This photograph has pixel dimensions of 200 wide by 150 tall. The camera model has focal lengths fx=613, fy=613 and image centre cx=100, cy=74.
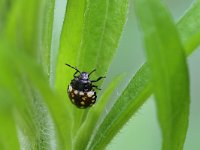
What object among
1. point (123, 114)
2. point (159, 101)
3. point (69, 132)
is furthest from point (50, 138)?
point (159, 101)

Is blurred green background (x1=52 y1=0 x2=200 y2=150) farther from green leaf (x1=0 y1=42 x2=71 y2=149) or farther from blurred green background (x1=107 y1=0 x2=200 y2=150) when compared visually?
green leaf (x1=0 y1=42 x2=71 y2=149)

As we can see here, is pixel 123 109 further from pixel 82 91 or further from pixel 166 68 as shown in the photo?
pixel 82 91

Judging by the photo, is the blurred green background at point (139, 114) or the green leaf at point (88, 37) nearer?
the green leaf at point (88, 37)

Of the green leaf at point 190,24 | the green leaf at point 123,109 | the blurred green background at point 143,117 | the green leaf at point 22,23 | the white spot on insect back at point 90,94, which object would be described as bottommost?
the blurred green background at point 143,117

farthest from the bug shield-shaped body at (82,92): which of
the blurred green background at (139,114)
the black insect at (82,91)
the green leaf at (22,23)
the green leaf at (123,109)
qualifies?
the green leaf at (22,23)

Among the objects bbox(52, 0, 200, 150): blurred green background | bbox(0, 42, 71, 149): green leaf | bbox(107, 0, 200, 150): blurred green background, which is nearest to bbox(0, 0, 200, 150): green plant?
bbox(0, 42, 71, 149): green leaf

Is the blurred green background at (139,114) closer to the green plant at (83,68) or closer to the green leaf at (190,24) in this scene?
the green plant at (83,68)

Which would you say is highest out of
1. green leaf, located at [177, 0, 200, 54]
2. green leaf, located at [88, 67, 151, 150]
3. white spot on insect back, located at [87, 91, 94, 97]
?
green leaf, located at [177, 0, 200, 54]

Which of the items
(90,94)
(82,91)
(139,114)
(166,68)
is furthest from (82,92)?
(166,68)
